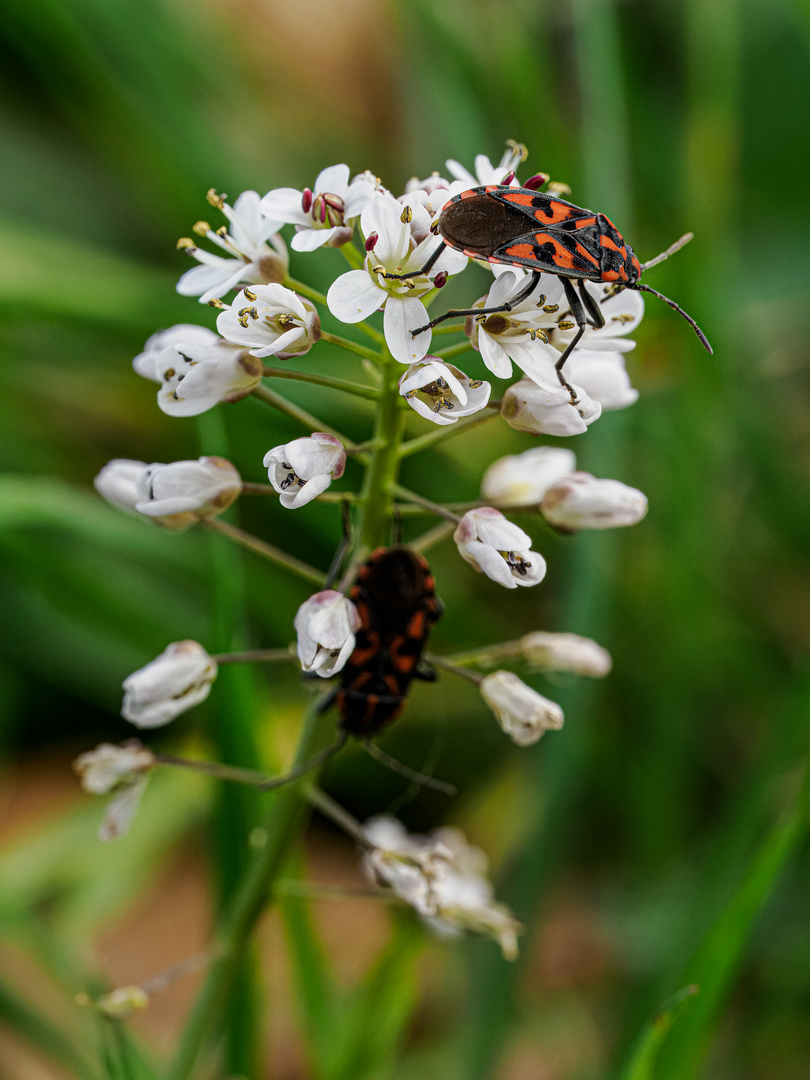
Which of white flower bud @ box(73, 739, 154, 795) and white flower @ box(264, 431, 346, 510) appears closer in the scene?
white flower @ box(264, 431, 346, 510)

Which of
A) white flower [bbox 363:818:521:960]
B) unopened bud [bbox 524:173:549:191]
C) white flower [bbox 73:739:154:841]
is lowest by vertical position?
white flower [bbox 363:818:521:960]

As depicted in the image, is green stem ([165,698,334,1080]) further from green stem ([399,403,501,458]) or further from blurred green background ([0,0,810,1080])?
green stem ([399,403,501,458])

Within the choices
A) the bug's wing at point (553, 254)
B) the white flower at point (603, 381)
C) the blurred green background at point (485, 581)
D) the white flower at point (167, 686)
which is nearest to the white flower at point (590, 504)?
the white flower at point (603, 381)

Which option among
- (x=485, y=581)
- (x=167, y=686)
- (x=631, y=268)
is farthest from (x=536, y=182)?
(x=485, y=581)

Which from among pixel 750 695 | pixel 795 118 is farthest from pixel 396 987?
pixel 795 118

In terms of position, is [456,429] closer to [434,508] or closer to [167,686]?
[434,508]

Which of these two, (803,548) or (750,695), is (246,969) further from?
(803,548)

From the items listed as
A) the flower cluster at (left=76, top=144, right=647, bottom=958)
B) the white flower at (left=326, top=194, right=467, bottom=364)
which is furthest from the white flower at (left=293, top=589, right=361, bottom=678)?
the white flower at (left=326, top=194, right=467, bottom=364)
